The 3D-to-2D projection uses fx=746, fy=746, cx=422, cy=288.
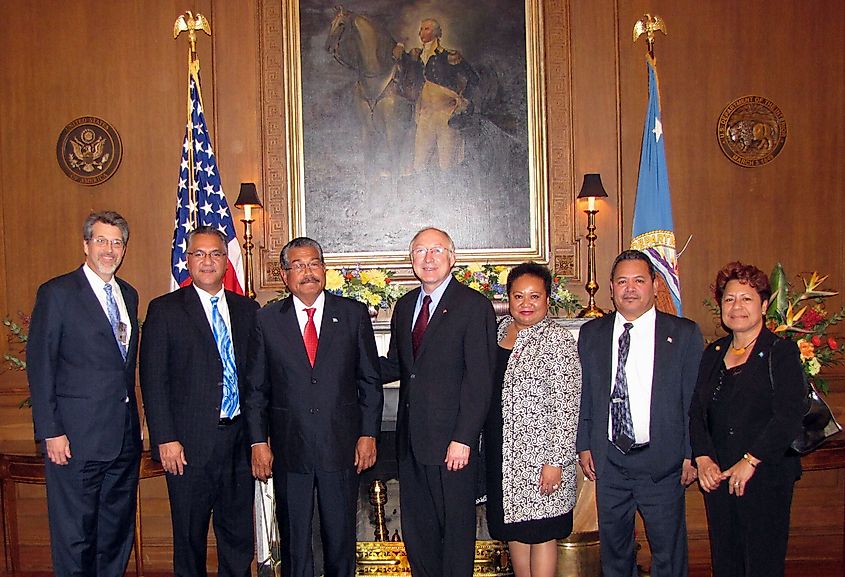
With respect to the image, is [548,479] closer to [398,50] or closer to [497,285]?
[497,285]

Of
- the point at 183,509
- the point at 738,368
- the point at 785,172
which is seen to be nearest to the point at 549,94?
the point at 785,172

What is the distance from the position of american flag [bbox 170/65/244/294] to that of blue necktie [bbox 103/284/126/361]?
4.26ft

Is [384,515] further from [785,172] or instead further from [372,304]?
[785,172]

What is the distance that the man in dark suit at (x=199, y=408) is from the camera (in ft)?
11.3

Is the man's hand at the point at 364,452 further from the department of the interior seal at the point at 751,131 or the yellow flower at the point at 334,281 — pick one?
the department of the interior seal at the point at 751,131

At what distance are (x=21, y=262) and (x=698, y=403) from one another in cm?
457

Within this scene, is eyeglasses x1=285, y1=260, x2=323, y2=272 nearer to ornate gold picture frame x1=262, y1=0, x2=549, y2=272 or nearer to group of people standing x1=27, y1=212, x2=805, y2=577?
group of people standing x1=27, y1=212, x2=805, y2=577

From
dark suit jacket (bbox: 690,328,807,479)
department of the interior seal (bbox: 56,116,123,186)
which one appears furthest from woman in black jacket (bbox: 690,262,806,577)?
department of the interior seal (bbox: 56,116,123,186)

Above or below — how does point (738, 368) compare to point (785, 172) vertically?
below

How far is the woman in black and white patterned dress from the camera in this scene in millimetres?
3275

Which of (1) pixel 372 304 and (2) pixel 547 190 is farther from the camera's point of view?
(2) pixel 547 190

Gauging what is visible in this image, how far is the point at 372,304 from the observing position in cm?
459

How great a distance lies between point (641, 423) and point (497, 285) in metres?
1.65

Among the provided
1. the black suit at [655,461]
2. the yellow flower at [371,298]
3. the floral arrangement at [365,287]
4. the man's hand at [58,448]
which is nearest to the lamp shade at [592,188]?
the floral arrangement at [365,287]
